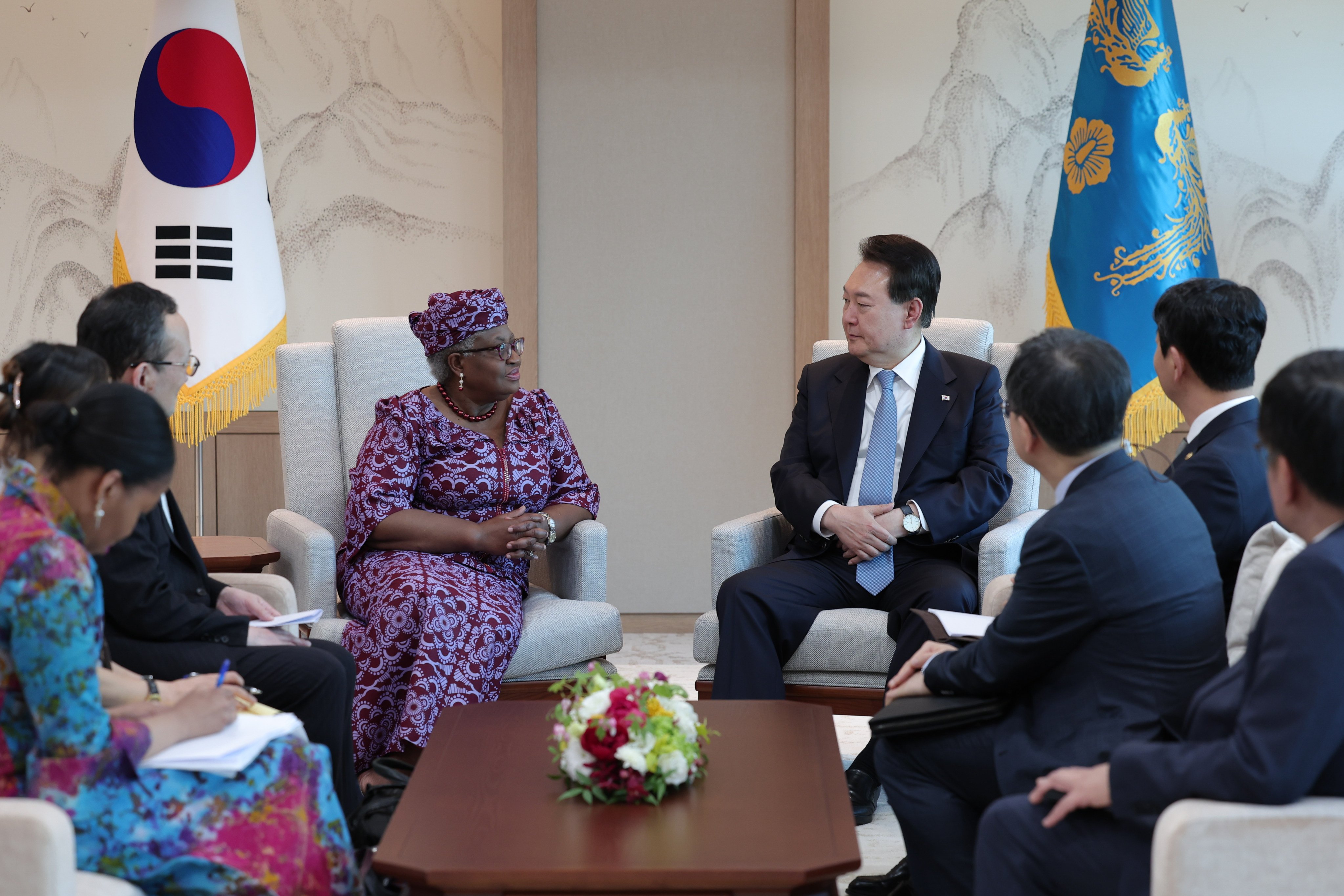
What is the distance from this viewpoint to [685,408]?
4953 millimetres

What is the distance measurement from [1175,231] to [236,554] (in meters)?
3.30

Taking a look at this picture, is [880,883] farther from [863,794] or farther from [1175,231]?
[1175,231]

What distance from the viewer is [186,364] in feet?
8.48

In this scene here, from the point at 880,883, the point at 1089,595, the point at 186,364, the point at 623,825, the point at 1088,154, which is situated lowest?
the point at 880,883

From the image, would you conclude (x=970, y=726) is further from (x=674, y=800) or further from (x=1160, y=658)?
(x=674, y=800)

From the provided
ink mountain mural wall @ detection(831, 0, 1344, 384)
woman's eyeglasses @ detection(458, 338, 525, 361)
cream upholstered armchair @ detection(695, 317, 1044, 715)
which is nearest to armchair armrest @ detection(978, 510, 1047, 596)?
cream upholstered armchair @ detection(695, 317, 1044, 715)

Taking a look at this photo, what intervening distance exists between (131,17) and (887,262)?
3.46m

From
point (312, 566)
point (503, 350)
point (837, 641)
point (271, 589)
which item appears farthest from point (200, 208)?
point (837, 641)

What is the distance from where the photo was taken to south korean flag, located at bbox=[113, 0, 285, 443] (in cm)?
421

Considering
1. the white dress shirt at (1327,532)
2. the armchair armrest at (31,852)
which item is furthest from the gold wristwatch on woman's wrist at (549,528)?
the white dress shirt at (1327,532)

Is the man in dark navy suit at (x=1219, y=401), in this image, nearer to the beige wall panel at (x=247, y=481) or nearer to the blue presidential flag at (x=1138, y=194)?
the blue presidential flag at (x=1138, y=194)

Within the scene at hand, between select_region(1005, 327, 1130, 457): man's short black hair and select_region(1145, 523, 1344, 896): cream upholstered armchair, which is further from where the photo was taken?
select_region(1005, 327, 1130, 457): man's short black hair

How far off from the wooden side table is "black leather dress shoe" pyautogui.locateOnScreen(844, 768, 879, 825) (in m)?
1.63

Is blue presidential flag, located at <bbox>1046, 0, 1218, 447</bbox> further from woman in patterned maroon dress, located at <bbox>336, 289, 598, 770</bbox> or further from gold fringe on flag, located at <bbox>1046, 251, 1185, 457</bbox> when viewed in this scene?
woman in patterned maroon dress, located at <bbox>336, 289, 598, 770</bbox>
